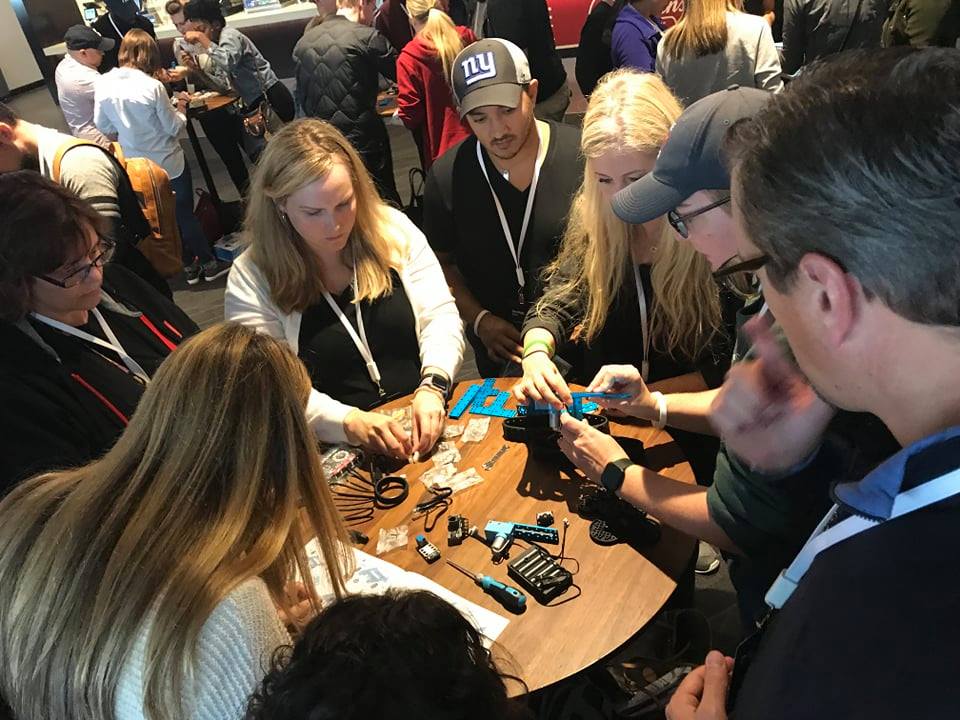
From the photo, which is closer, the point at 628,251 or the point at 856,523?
the point at 856,523

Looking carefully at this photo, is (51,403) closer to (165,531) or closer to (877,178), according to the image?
(165,531)

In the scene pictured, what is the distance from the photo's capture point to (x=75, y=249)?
6.50ft

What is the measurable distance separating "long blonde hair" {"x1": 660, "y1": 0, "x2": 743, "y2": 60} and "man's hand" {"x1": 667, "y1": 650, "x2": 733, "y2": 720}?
3.24 meters

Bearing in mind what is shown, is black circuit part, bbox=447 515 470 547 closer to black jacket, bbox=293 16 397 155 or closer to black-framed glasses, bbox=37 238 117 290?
black-framed glasses, bbox=37 238 117 290

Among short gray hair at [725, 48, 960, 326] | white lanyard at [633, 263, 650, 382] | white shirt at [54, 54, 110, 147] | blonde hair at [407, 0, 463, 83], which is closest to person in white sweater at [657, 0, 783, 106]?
blonde hair at [407, 0, 463, 83]

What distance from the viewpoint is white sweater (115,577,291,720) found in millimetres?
1061

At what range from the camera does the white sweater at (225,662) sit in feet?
3.48

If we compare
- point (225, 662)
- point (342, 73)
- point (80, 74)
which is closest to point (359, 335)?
point (225, 662)

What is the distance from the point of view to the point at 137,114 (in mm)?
4879

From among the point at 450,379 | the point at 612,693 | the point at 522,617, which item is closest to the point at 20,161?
the point at 450,379

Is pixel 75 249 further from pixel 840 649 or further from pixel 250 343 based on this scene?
pixel 840 649

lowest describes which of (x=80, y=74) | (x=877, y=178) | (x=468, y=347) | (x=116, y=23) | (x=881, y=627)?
(x=468, y=347)

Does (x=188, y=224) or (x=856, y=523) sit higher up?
(x=856, y=523)

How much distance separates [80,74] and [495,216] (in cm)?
436
